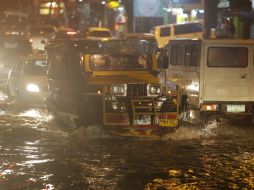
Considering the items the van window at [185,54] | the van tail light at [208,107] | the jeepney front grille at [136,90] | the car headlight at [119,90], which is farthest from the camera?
the van window at [185,54]

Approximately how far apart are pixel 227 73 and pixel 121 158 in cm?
476

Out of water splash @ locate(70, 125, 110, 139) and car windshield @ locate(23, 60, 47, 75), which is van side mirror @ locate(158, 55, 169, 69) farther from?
car windshield @ locate(23, 60, 47, 75)

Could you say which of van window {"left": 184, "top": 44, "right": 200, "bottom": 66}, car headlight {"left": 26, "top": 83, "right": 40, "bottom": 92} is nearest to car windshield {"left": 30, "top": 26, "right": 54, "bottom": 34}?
car headlight {"left": 26, "top": 83, "right": 40, "bottom": 92}

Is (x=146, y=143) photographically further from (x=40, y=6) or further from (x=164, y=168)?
(x=40, y=6)

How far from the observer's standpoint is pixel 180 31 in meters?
37.9

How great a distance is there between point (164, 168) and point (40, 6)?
40.9 metres

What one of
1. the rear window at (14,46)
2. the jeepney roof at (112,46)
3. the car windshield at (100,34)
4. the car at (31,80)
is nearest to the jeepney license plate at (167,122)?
the jeepney roof at (112,46)

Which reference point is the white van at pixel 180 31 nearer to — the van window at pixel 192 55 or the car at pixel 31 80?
the car at pixel 31 80

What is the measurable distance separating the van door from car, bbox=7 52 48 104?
6.16 meters

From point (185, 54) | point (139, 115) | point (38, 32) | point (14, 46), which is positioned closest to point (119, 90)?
point (139, 115)

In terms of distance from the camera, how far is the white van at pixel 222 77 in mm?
15438

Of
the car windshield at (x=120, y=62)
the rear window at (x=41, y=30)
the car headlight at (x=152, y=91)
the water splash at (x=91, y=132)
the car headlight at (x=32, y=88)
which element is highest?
the rear window at (x=41, y=30)

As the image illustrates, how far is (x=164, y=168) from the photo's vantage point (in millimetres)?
10875

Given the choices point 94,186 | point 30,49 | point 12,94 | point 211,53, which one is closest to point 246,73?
point 211,53
